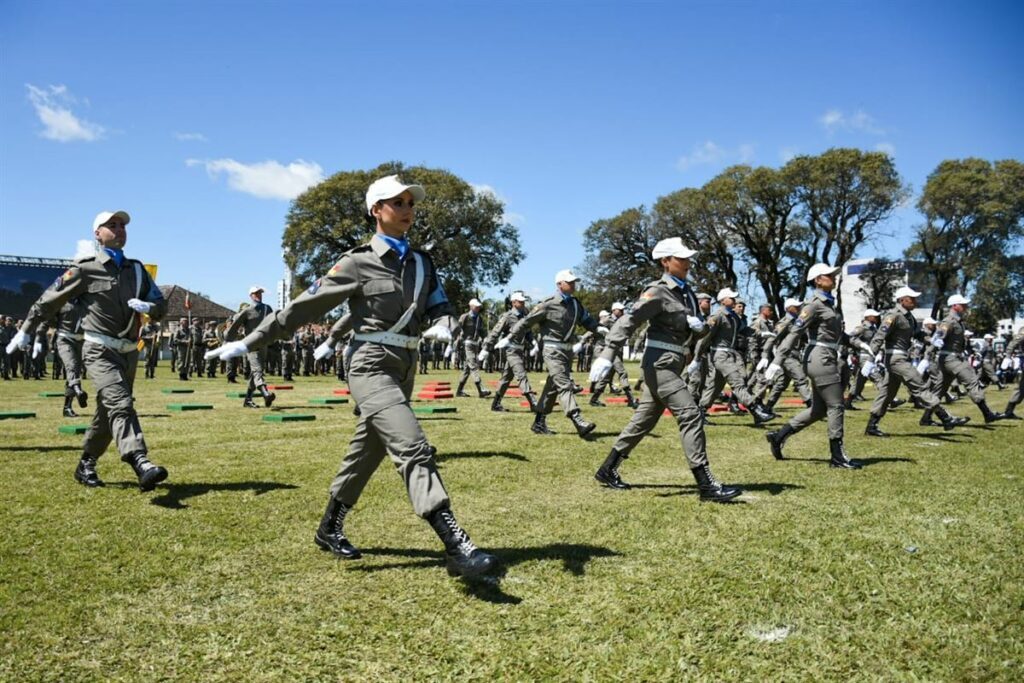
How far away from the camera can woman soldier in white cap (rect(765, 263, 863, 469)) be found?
9.33 m

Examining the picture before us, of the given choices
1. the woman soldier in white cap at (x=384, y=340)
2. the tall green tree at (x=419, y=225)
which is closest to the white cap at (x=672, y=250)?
the woman soldier in white cap at (x=384, y=340)

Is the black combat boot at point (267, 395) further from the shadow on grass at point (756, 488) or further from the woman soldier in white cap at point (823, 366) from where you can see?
the woman soldier in white cap at point (823, 366)

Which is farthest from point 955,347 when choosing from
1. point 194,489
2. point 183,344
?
point 183,344

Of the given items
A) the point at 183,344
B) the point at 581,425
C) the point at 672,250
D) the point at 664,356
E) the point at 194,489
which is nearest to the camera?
the point at 194,489

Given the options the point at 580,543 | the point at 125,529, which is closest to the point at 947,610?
the point at 580,543

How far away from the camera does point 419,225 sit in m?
53.2

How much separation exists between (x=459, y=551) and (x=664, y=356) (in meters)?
3.60

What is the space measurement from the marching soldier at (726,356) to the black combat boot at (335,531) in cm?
926

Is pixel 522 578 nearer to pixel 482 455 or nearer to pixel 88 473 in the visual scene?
pixel 482 455

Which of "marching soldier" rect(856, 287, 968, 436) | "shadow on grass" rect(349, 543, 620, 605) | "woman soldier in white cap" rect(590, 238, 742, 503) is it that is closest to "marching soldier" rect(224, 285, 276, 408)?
"woman soldier in white cap" rect(590, 238, 742, 503)

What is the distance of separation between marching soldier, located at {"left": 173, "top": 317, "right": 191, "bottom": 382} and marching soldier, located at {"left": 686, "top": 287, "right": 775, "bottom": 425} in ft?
67.3

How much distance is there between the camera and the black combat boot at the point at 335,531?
5172 mm

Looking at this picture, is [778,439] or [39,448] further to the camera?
[778,439]

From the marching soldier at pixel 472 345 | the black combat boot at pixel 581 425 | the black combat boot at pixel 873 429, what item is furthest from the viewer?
the marching soldier at pixel 472 345
